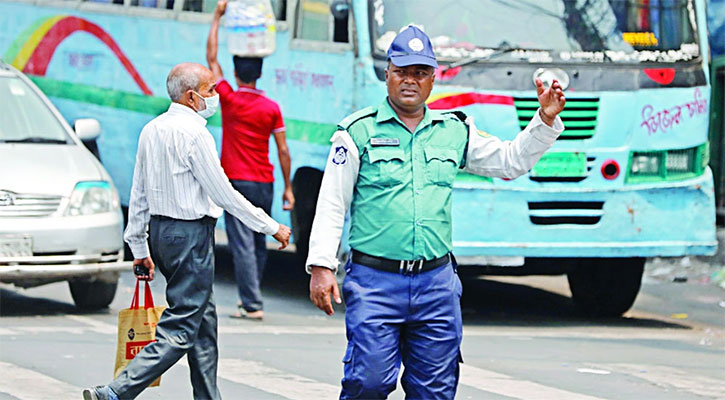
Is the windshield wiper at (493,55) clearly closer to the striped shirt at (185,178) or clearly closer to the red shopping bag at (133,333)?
the striped shirt at (185,178)


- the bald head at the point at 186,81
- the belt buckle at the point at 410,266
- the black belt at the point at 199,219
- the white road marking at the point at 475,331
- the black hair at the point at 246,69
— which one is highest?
the bald head at the point at 186,81

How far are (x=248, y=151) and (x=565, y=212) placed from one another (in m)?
2.23

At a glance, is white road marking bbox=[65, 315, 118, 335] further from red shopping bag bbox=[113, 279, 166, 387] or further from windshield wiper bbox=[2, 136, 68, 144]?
red shopping bag bbox=[113, 279, 166, 387]

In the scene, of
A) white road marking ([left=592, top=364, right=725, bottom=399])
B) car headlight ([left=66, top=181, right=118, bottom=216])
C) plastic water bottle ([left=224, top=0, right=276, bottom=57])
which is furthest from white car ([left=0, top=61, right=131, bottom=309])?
white road marking ([left=592, top=364, right=725, bottom=399])

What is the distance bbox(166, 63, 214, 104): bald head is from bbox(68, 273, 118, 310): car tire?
3899mm

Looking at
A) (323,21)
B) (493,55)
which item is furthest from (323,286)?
(323,21)

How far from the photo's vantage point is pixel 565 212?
35.0ft

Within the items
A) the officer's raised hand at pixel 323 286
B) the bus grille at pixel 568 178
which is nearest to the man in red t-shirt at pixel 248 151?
the bus grille at pixel 568 178

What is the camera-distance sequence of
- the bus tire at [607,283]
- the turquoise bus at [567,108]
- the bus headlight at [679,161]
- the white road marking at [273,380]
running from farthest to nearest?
1. the bus tire at [607,283]
2. the bus headlight at [679,161]
3. the turquoise bus at [567,108]
4. the white road marking at [273,380]

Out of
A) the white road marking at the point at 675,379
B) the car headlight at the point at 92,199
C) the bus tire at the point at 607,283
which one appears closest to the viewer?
the white road marking at the point at 675,379

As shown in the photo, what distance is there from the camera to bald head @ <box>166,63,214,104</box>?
22.5ft

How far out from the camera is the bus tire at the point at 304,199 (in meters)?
11.8

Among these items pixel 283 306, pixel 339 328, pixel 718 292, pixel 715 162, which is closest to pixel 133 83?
pixel 283 306

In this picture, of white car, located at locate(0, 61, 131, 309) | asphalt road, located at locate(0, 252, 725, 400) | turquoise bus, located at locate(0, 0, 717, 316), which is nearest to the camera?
asphalt road, located at locate(0, 252, 725, 400)
